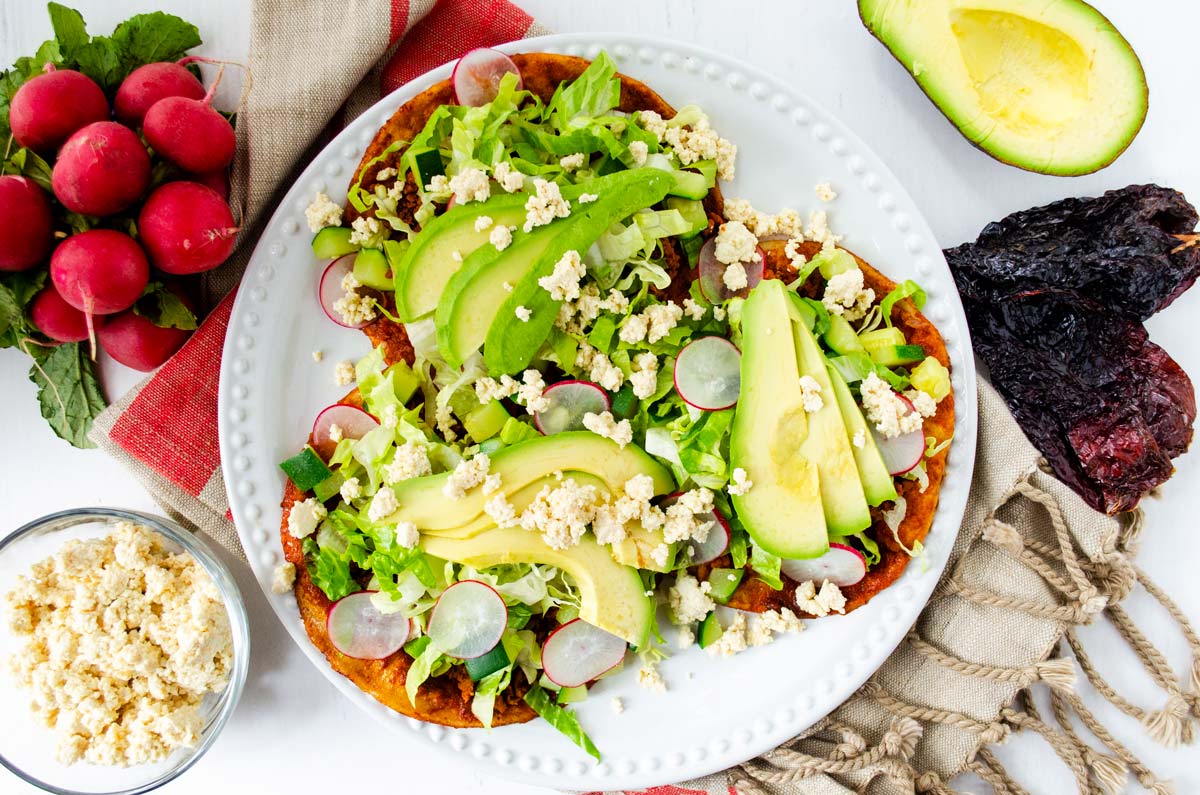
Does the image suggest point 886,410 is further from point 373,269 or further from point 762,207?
point 373,269

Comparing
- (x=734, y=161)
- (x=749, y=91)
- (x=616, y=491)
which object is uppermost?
(x=749, y=91)

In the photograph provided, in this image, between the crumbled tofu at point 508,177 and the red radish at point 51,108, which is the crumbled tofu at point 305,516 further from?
the red radish at point 51,108

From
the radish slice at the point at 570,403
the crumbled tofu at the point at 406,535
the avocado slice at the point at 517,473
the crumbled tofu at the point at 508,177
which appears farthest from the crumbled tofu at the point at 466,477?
the crumbled tofu at the point at 508,177

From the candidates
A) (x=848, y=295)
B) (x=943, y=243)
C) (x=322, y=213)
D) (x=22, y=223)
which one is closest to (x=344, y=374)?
(x=322, y=213)

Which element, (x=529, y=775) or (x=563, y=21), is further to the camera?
(x=563, y=21)

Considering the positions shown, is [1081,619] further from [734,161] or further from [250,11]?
[250,11]

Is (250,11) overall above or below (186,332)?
above

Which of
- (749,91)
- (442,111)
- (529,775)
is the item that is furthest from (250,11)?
(529,775)
